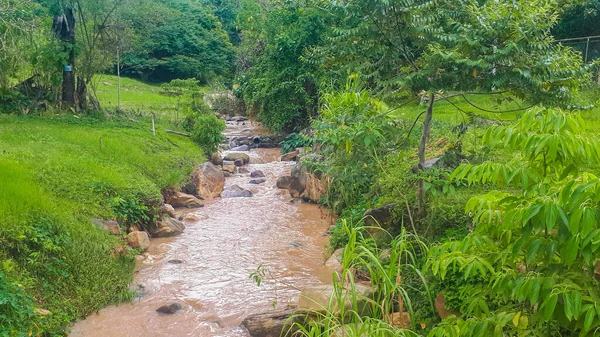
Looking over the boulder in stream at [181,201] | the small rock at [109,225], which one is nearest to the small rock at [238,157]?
the boulder in stream at [181,201]

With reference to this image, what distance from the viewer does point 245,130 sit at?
22.7 metres

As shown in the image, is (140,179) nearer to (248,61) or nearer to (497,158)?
(497,158)

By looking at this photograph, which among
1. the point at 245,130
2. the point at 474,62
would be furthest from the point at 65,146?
the point at 245,130

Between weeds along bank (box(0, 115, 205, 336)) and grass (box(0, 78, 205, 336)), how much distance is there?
1 centimetres

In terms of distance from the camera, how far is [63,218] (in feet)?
21.5

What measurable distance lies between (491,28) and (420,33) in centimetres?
80

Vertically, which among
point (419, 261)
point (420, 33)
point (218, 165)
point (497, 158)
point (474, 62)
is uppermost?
point (420, 33)

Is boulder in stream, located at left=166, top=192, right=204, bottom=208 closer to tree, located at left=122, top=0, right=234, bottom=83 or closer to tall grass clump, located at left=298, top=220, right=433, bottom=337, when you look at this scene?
tall grass clump, located at left=298, top=220, right=433, bottom=337

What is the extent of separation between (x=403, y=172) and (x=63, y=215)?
4.91 metres

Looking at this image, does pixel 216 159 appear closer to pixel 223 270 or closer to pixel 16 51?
pixel 16 51

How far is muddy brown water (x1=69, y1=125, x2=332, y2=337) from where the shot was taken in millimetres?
5699

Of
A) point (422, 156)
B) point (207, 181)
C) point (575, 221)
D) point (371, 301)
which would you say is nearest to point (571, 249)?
point (575, 221)

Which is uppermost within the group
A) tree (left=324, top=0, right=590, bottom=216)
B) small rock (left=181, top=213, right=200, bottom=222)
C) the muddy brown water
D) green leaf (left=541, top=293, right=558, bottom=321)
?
tree (left=324, top=0, right=590, bottom=216)

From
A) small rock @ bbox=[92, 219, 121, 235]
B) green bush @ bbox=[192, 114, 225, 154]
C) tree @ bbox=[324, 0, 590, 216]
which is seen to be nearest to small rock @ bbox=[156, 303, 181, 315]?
small rock @ bbox=[92, 219, 121, 235]
